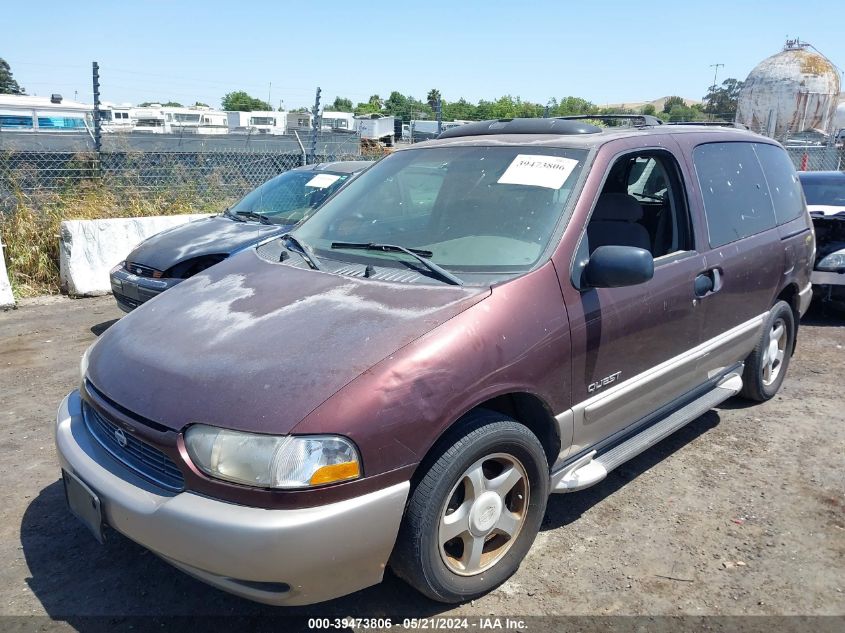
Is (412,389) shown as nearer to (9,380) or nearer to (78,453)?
(78,453)

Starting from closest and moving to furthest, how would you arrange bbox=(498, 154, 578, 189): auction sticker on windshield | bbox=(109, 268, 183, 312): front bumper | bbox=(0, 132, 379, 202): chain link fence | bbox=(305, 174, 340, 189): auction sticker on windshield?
bbox=(498, 154, 578, 189): auction sticker on windshield → bbox=(109, 268, 183, 312): front bumper → bbox=(305, 174, 340, 189): auction sticker on windshield → bbox=(0, 132, 379, 202): chain link fence

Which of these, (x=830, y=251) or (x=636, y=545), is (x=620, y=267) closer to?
(x=636, y=545)

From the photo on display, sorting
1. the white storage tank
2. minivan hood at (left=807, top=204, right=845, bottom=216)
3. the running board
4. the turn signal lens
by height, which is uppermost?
the white storage tank

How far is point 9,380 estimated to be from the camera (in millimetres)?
5414

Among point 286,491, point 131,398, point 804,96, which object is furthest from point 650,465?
point 804,96

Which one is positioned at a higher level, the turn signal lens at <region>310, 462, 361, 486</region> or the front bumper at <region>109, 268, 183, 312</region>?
the turn signal lens at <region>310, 462, 361, 486</region>

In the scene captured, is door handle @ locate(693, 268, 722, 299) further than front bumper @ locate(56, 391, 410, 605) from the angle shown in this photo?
Yes

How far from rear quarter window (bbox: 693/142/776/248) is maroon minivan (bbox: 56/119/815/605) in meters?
0.02

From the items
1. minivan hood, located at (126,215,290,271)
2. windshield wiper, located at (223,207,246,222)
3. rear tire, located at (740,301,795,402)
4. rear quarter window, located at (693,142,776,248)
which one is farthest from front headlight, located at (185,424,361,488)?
windshield wiper, located at (223,207,246,222)

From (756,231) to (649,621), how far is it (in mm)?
2585

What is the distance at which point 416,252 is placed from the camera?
314 centimetres

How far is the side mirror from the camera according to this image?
9.43 ft

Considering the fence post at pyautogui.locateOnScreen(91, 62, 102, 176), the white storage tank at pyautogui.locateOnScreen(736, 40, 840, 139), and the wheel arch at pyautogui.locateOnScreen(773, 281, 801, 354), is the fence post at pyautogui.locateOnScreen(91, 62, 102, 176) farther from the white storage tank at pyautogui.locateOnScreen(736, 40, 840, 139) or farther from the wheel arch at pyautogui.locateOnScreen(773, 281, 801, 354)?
the white storage tank at pyautogui.locateOnScreen(736, 40, 840, 139)

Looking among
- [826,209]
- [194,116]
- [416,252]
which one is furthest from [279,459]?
[194,116]
